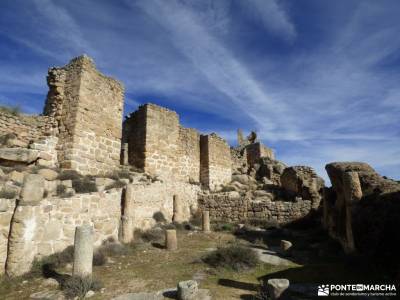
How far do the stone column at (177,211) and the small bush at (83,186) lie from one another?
5021mm

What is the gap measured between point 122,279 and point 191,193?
940cm

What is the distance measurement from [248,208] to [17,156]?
37.4 feet

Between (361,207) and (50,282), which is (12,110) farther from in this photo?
(361,207)

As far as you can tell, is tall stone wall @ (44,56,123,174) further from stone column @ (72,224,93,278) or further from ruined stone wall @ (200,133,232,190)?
ruined stone wall @ (200,133,232,190)

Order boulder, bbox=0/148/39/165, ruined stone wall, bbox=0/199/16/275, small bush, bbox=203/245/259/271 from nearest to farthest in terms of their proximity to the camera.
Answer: ruined stone wall, bbox=0/199/16/275, small bush, bbox=203/245/259/271, boulder, bbox=0/148/39/165

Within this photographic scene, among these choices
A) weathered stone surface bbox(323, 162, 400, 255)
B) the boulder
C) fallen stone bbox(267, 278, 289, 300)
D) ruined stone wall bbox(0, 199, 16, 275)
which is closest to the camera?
fallen stone bbox(267, 278, 289, 300)

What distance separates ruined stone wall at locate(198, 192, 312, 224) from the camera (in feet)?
51.6

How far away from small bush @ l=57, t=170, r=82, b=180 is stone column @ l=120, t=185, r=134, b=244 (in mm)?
1793

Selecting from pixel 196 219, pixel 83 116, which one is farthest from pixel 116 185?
pixel 196 219

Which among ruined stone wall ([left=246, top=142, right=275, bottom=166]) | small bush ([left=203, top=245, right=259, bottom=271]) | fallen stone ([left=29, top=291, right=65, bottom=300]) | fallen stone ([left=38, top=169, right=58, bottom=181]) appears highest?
ruined stone wall ([left=246, top=142, right=275, bottom=166])

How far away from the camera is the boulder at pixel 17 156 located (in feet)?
31.2

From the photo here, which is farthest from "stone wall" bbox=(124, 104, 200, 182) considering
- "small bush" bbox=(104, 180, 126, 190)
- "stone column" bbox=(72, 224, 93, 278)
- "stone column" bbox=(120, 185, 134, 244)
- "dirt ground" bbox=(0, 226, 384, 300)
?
"stone column" bbox=(72, 224, 93, 278)

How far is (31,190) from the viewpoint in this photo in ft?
24.2

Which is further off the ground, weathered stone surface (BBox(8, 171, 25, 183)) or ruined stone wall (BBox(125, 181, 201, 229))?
weathered stone surface (BBox(8, 171, 25, 183))
